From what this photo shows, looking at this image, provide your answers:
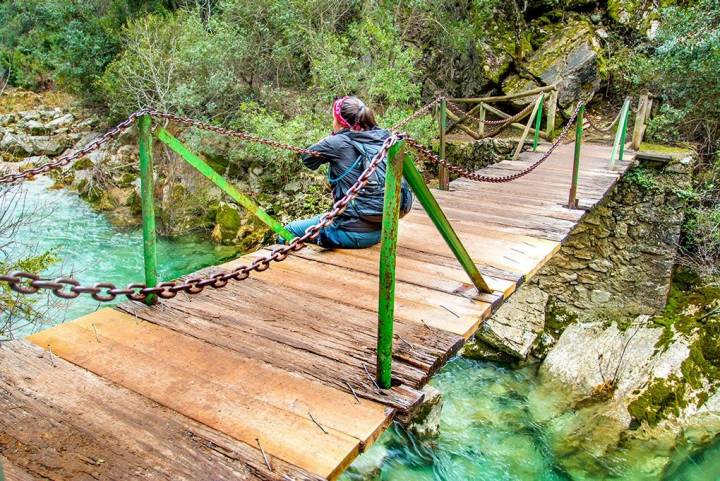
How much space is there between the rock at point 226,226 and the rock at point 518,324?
18.0 feet

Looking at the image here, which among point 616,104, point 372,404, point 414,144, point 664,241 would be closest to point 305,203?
point 664,241

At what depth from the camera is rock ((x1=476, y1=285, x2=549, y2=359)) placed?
8094 millimetres

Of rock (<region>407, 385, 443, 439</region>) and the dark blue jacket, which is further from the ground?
the dark blue jacket

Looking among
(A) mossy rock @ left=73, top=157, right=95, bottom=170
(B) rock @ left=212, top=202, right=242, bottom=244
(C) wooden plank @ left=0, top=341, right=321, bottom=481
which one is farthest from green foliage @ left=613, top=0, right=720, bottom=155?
(A) mossy rock @ left=73, top=157, right=95, bottom=170

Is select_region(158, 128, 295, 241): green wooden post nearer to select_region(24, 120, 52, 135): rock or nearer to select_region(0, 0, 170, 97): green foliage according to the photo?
select_region(0, 0, 170, 97): green foliage

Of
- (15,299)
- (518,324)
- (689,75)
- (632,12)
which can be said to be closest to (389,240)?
(15,299)

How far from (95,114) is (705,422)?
15.8 m

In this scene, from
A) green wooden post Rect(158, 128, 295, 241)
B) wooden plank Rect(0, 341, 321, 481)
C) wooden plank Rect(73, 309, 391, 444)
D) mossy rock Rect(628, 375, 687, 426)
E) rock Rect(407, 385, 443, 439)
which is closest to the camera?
wooden plank Rect(0, 341, 321, 481)

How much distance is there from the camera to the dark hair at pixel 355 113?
358 centimetres

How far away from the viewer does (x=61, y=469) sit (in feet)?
5.27

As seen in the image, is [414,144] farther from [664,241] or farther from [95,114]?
[95,114]

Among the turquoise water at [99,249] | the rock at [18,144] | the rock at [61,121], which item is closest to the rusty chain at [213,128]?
the turquoise water at [99,249]

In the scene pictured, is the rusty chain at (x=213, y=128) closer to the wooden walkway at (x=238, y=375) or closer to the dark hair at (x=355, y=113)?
the dark hair at (x=355, y=113)

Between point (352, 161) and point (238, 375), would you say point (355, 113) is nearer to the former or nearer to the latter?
point (352, 161)
